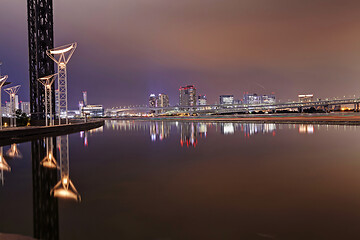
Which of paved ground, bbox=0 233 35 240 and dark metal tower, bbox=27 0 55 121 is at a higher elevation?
dark metal tower, bbox=27 0 55 121

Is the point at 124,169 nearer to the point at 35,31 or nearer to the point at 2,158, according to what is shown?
the point at 2,158

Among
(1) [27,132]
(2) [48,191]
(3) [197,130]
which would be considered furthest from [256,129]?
(2) [48,191]

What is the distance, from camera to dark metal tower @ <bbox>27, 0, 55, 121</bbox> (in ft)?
106

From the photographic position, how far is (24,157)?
33.0 ft

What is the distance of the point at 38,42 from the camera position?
32.6 m

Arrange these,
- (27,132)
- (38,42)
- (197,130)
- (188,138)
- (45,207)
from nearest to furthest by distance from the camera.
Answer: (45,207) < (188,138) < (27,132) < (197,130) < (38,42)

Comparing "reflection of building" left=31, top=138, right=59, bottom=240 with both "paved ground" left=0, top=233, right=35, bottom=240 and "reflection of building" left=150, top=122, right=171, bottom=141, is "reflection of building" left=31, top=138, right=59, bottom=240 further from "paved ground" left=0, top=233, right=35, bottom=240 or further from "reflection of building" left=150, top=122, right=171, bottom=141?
"reflection of building" left=150, top=122, right=171, bottom=141

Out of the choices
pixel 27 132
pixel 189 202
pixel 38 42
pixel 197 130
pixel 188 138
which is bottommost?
pixel 189 202

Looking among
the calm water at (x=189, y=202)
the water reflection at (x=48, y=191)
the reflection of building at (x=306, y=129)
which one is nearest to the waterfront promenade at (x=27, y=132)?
the water reflection at (x=48, y=191)

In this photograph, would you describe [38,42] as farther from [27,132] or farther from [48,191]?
[48,191]

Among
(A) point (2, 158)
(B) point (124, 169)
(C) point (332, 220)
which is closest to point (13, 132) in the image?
(A) point (2, 158)

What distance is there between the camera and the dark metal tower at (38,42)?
32438 millimetres

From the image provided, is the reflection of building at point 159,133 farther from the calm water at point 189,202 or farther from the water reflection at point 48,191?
the calm water at point 189,202

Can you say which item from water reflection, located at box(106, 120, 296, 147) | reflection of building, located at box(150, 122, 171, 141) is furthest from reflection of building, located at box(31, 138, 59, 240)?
reflection of building, located at box(150, 122, 171, 141)
